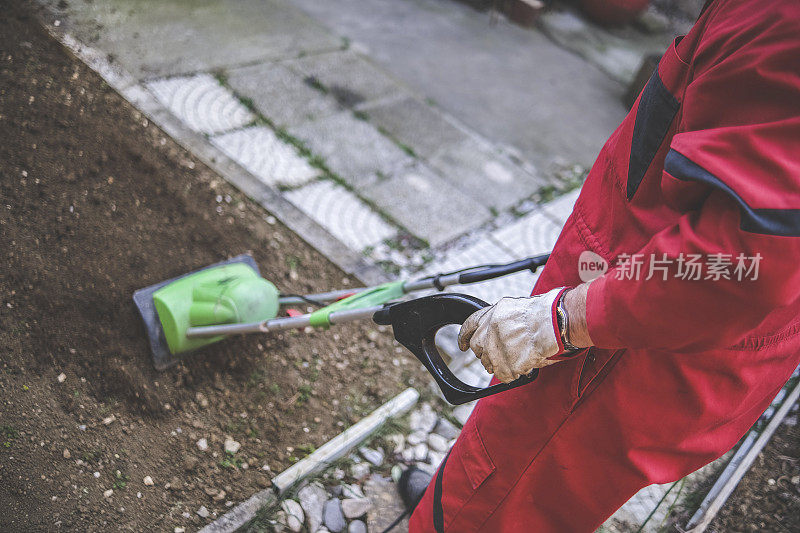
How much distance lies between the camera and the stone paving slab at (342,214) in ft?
11.3

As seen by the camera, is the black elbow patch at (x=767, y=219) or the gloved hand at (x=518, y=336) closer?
the black elbow patch at (x=767, y=219)

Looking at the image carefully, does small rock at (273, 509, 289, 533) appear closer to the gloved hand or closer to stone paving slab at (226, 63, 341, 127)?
the gloved hand

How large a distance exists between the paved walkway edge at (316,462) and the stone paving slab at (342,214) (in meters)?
1.05

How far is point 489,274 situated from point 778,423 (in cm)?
203

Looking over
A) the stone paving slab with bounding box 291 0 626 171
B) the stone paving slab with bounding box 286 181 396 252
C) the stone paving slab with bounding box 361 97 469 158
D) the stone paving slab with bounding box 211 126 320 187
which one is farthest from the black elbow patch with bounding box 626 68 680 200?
the stone paving slab with bounding box 291 0 626 171

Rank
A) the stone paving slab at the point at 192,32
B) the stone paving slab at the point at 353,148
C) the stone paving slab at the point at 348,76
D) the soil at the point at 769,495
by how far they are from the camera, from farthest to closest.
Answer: the stone paving slab at the point at 348,76 < the stone paving slab at the point at 192,32 < the stone paving slab at the point at 353,148 < the soil at the point at 769,495

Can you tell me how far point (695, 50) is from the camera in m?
1.30

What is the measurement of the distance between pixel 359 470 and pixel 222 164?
1980 millimetres

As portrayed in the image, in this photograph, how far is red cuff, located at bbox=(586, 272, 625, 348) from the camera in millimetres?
1180

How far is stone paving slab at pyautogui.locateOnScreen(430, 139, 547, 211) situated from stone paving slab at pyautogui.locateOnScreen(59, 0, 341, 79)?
60.7 inches

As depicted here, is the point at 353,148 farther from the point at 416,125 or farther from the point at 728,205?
the point at 728,205

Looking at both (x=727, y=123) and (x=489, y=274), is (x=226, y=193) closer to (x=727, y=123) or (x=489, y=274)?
(x=489, y=274)

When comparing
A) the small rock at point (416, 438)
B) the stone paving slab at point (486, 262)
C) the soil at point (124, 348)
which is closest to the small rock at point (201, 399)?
the soil at point (124, 348)

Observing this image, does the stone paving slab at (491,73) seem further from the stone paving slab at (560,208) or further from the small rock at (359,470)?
the small rock at (359,470)
